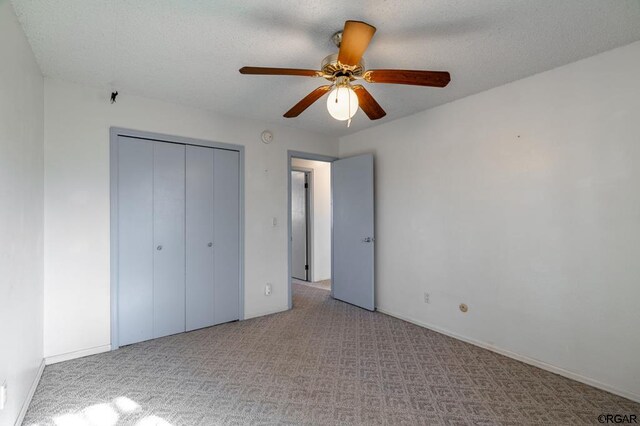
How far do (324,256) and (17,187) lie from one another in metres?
4.58

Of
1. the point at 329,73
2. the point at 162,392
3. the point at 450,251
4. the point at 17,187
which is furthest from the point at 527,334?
the point at 17,187

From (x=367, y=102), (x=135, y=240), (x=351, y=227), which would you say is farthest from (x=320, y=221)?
(x=367, y=102)

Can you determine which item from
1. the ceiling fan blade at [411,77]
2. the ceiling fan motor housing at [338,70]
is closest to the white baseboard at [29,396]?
the ceiling fan motor housing at [338,70]

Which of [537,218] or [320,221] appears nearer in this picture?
[537,218]

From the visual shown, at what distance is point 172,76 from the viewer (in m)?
2.54

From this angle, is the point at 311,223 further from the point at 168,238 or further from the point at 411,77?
the point at 411,77

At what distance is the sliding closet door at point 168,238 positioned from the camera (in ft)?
10.1

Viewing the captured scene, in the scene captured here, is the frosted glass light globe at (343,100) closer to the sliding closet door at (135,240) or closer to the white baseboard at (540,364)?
the sliding closet door at (135,240)

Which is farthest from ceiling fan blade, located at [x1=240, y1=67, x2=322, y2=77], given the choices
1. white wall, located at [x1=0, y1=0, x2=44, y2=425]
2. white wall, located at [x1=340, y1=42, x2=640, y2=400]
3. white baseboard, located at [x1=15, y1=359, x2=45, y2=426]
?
white baseboard, located at [x1=15, y1=359, x2=45, y2=426]

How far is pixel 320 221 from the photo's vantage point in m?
5.74

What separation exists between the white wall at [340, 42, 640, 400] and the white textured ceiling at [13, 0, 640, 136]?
32 cm

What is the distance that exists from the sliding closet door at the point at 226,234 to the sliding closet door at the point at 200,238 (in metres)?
0.06

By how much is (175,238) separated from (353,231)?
221cm

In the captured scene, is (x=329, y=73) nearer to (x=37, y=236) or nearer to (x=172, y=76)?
(x=172, y=76)
